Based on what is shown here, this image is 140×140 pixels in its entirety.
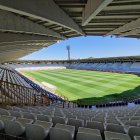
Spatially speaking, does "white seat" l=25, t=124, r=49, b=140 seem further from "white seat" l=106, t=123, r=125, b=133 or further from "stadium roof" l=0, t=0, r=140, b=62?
"stadium roof" l=0, t=0, r=140, b=62

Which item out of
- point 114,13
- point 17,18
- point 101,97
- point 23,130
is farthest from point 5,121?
point 101,97

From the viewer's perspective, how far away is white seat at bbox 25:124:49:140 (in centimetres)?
597

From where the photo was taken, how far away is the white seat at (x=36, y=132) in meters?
5.97

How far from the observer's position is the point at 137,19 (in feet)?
46.1

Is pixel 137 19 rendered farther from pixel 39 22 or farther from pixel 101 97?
pixel 101 97

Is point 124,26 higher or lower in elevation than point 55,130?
higher

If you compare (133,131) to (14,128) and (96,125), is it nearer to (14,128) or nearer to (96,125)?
(96,125)

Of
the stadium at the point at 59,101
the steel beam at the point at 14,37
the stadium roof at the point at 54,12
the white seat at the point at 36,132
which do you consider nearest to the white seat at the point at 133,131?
the stadium at the point at 59,101

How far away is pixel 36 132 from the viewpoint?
6.03 m

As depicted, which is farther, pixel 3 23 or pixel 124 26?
pixel 124 26

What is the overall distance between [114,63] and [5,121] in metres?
84.9

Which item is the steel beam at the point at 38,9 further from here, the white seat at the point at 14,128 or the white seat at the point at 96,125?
the white seat at the point at 96,125

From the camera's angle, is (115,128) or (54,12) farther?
(54,12)

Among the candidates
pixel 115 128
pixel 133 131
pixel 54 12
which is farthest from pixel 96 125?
pixel 54 12
